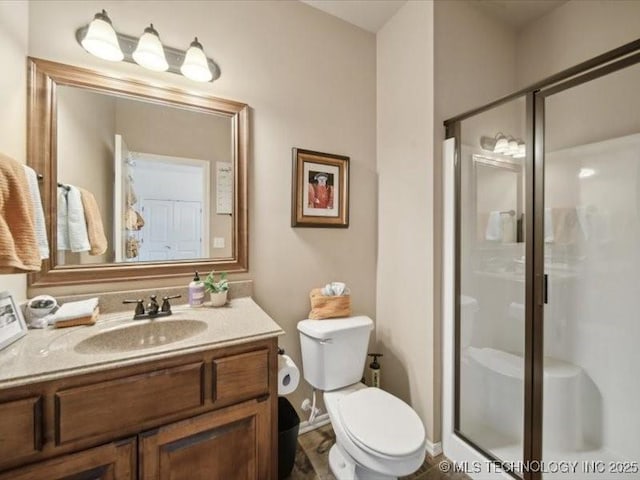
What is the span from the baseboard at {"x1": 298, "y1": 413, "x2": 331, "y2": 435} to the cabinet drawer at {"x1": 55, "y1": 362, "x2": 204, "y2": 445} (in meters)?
1.01

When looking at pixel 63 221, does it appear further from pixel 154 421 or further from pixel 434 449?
pixel 434 449

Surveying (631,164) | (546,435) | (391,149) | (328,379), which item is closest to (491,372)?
(546,435)

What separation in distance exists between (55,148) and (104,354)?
3.06ft

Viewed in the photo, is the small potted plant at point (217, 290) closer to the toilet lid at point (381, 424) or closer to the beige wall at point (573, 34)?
the toilet lid at point (381, 424)

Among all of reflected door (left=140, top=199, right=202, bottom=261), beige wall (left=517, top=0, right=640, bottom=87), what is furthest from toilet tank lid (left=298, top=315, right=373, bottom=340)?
beige wall (left=517, top=0, right=640, bottom=87)

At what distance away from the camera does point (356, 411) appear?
1.34m

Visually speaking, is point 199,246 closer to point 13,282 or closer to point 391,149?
point 13,282

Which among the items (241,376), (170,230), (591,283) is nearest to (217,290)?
(170,230)

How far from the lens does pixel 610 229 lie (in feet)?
4.42

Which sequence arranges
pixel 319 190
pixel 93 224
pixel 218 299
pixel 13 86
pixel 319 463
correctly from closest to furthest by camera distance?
pixel 13 86 → pixel 93 224 → pixel 218 299 → pixel 319 463 → pixel 319 190

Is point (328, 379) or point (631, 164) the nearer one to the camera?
point (631, 164)

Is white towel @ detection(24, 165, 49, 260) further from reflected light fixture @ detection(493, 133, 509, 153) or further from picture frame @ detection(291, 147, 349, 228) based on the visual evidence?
reflected light fixture @ detection(493, 133, 509, 153)

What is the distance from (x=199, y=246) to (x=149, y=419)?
810mm

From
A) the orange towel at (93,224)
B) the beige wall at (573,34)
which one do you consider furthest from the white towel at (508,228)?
the orange towel at (93,224)
